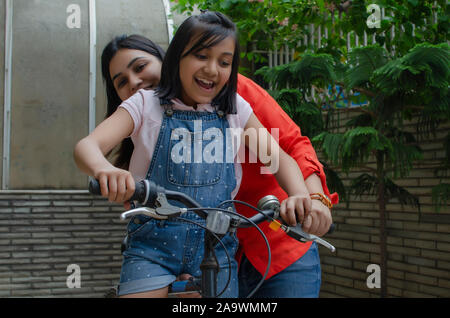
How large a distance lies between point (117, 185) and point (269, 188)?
768 mm

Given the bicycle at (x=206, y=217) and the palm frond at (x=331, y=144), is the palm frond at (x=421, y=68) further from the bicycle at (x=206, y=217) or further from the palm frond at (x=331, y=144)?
the bicycle at (x=206, y=217)

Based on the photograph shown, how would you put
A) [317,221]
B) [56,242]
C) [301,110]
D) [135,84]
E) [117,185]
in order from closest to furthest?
[117,185], [317,221], [135,84], [301,110], [56,242]

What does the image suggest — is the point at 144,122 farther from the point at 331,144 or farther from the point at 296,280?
the point at 331,144

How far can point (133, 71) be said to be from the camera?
2012mm

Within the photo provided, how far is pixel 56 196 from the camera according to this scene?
6.60m

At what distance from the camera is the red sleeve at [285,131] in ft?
5.68

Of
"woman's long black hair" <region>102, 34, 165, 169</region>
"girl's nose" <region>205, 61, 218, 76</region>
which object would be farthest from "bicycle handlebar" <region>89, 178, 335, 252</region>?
"woman's long black hair" <region>102, 34, 165, 169</region>

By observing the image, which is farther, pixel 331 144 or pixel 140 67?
pixel 331 144

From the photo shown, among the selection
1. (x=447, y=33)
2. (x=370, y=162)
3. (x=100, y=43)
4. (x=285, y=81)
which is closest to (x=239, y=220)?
(x=285, y=81)

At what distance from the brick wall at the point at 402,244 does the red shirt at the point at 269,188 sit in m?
3.16

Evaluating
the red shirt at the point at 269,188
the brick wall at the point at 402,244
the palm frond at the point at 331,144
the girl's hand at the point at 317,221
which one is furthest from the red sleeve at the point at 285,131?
the brick wall at the point at 402,244

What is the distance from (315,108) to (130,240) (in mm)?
2853

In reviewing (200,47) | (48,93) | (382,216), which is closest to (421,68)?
(382,216)

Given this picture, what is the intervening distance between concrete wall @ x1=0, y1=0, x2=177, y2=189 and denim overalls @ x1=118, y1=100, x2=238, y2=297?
17.7 feet
